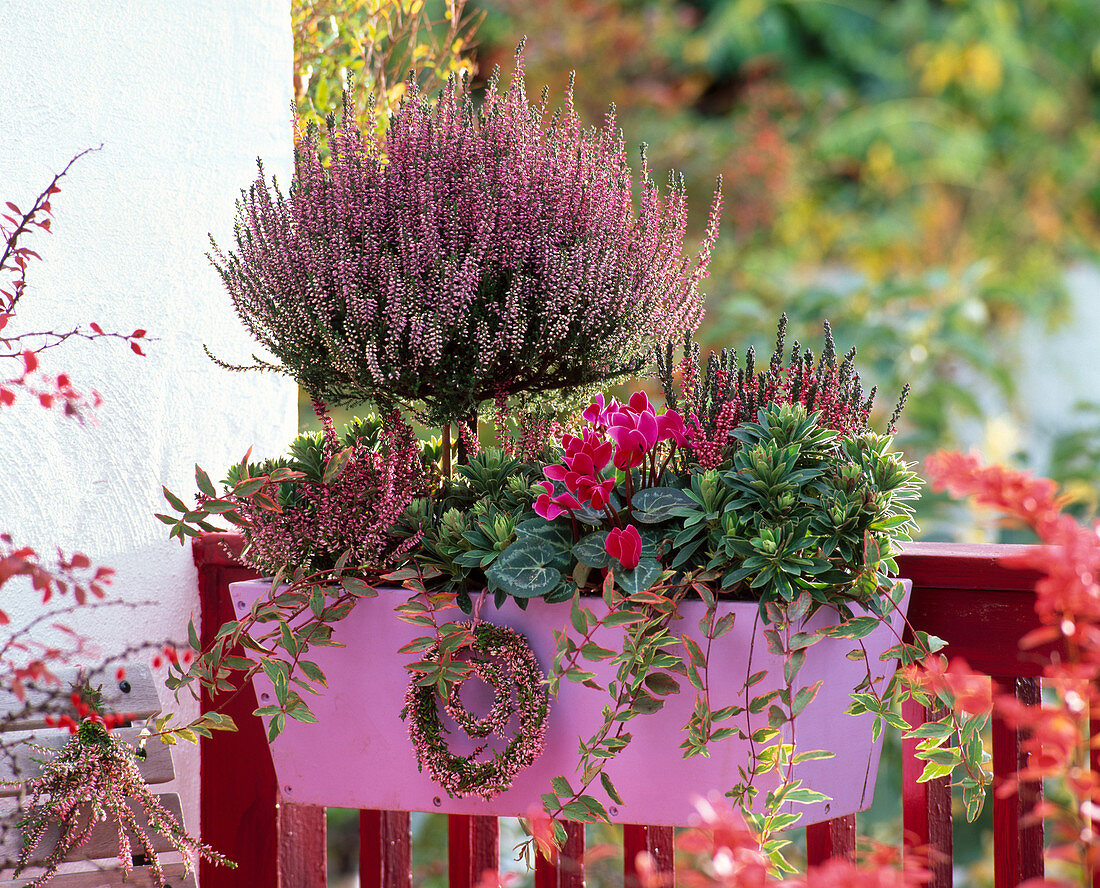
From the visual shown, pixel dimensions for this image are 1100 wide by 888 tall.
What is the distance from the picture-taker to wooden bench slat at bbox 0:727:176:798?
43.2 inches

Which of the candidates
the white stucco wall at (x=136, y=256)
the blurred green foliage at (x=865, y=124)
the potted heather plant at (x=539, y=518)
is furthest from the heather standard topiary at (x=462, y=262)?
the blurred green foliage at (x=865, y=124)

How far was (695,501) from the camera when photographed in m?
0.98

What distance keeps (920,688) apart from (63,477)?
3.48ft

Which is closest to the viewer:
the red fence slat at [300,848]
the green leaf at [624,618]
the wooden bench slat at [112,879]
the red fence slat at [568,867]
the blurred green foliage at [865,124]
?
the green leaf at [624,618]

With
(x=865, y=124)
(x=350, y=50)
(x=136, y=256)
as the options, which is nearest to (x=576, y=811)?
(x=136, y=256)

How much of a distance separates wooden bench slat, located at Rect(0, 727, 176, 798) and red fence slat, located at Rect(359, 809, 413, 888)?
29cm

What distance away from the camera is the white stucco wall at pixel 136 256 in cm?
121

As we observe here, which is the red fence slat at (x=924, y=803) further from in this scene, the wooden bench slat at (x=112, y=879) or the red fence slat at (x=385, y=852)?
the wooden bench slat at (x=112, y=879)

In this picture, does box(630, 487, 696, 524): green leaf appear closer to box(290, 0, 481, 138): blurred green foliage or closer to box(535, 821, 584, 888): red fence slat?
box(535, 821, 584, 888): red fence slat

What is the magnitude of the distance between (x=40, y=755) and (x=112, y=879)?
0.17 m

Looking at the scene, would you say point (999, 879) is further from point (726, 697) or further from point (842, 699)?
point (726, 697)

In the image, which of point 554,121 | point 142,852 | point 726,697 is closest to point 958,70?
point 554,121

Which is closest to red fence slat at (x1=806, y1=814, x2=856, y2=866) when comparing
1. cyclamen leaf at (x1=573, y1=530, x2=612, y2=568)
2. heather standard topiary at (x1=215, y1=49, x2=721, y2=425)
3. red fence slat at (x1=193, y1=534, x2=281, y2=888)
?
cyclamen leaf at (x1=573, y1=530, x2=612, y2=568)

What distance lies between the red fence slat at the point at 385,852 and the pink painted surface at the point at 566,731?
238 mm
